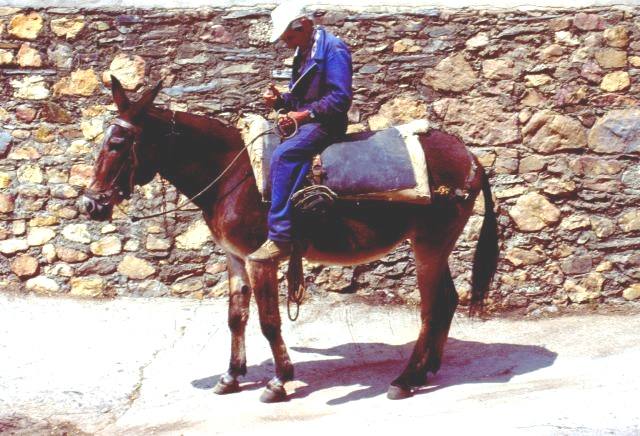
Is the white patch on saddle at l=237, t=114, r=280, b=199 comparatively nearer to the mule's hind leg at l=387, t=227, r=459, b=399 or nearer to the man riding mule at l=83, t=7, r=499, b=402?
the man riding mule at l=83, t=7, r=499, b=402

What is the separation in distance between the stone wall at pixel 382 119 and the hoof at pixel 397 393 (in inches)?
73.7

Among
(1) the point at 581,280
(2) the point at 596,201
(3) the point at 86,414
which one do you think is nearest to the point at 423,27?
(2) the point at 596,201

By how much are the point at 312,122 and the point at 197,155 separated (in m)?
0.75

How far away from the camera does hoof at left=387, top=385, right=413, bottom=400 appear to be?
17.6 ft

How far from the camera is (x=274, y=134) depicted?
5359 millimetres

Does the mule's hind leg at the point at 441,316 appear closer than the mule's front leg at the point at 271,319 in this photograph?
No

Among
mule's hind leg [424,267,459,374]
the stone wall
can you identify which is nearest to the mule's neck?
mule's hind leg [424,267,459,374]

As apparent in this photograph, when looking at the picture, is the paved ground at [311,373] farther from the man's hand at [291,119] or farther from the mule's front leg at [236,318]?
the man's hand at [291,119]

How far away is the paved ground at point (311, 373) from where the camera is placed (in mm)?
4816

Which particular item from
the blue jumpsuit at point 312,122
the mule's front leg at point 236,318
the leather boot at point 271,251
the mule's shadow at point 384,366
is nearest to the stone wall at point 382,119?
the mule's shadow at point 384,366

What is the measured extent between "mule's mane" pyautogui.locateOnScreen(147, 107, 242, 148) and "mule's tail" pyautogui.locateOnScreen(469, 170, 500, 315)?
1696 mm

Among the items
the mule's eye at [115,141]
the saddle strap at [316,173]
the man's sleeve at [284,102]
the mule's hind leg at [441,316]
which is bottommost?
the mule's hind leg at [441,316]

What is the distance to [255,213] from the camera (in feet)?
17.4

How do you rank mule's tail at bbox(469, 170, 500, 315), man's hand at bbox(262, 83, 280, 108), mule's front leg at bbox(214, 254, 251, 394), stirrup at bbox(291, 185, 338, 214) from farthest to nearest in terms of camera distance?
mule's tail at bbox(469, 170, 500, 315) < mule's front leg at bbox(214, 254, 251, 394) < man's hand at bbox(262, 83, 280, 108) < stirrup at bbox(291, 185, 338, 214)
